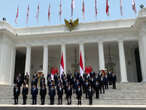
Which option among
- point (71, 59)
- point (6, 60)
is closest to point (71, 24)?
point (71, 59)

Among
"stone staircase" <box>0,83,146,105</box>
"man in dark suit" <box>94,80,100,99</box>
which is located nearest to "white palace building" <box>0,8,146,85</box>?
"stone staircase" <box>0,83,146,105</box>

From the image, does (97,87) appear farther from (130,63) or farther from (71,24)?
(130,63)

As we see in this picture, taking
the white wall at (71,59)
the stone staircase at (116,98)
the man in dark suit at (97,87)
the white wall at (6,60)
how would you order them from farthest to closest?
the white wall at (71,59) → the white wall at (6,60) → the man in dark suit at (97,87) → the stone staircase at (116,98)

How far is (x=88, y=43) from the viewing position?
21.2m

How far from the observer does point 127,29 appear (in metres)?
19.5

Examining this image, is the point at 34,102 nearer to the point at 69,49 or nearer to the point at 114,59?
the point at 69,49

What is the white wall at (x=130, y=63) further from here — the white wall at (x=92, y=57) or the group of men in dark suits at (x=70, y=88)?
the group of men in dark suits at (x=70, y=88)

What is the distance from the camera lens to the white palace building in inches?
758

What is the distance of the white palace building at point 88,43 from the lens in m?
19.2

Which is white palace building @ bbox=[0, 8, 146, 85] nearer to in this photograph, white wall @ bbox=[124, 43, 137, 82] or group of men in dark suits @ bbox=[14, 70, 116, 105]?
white wall @ bbox=[124, 43, 137, 82]

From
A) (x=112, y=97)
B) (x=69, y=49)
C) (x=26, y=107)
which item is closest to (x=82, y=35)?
(x=69, y=49)

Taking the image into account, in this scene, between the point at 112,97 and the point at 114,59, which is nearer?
the point at 112,97

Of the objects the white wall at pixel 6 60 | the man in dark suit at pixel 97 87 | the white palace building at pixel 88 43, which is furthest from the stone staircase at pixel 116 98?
the white palace building at pixel 88 43

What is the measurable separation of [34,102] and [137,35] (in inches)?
586
